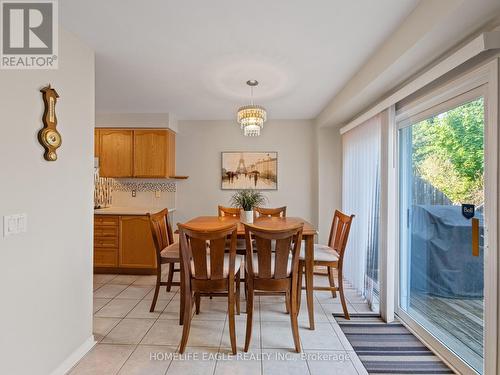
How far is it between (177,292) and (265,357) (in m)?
1.62

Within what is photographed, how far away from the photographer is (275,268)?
→ 2215 millimetres

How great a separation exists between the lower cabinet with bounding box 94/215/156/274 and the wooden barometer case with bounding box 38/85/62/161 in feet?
7.39

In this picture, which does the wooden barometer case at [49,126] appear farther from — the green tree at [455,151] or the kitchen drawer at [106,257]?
the green tree at [455,151]

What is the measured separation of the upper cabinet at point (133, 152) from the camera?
4.27 meters

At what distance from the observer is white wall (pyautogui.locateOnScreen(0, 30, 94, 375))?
1.52 meters

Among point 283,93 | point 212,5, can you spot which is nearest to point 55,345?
point 212,5

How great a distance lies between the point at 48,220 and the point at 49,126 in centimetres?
62

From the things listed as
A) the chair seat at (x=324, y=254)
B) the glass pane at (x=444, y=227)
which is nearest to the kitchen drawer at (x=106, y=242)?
the chair seat at (x=324, y=254)

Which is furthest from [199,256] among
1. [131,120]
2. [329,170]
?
[131,120]

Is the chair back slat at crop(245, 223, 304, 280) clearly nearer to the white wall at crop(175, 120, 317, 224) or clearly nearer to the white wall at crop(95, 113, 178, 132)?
the white wall at crop(175, 120, 317, 224)

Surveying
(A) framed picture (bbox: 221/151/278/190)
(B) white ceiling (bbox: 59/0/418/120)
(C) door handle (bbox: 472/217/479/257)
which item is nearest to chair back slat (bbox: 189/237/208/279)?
(B) white ceiling (bbox: 59/0/418/120)

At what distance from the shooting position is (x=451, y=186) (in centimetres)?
204

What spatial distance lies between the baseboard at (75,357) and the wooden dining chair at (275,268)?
128cm

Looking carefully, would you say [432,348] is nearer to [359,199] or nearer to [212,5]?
[359,199]
